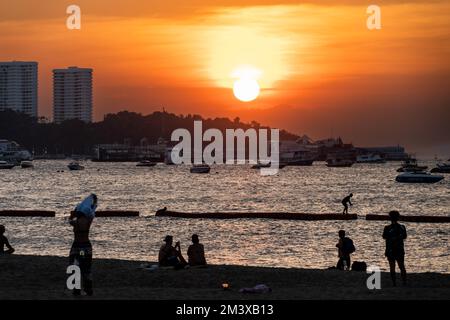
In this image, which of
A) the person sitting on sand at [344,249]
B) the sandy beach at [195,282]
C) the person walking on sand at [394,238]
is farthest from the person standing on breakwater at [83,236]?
the person sitting on sand at [344,249]

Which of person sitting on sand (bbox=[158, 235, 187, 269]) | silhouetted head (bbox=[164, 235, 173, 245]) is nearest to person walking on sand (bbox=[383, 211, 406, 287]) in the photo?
silhouetted head (bbox=[164, 235, 173, 245])

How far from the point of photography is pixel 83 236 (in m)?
20.7

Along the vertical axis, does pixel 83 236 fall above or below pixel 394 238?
above

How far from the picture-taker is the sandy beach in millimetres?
21906

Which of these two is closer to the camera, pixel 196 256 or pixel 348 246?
pixel 196 256

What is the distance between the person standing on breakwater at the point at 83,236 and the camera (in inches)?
809

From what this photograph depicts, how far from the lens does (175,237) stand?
173 ft

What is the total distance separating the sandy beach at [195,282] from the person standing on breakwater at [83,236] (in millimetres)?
562

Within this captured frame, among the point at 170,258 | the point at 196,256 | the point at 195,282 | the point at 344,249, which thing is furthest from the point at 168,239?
the point at 344,249

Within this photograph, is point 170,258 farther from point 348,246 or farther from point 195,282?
point 348,246

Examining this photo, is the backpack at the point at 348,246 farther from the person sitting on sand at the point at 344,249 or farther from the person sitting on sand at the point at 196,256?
the person sitting on sand at the point at 196,256

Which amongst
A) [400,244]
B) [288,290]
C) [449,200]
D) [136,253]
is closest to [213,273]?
[288,290]

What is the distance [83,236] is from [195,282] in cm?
598
